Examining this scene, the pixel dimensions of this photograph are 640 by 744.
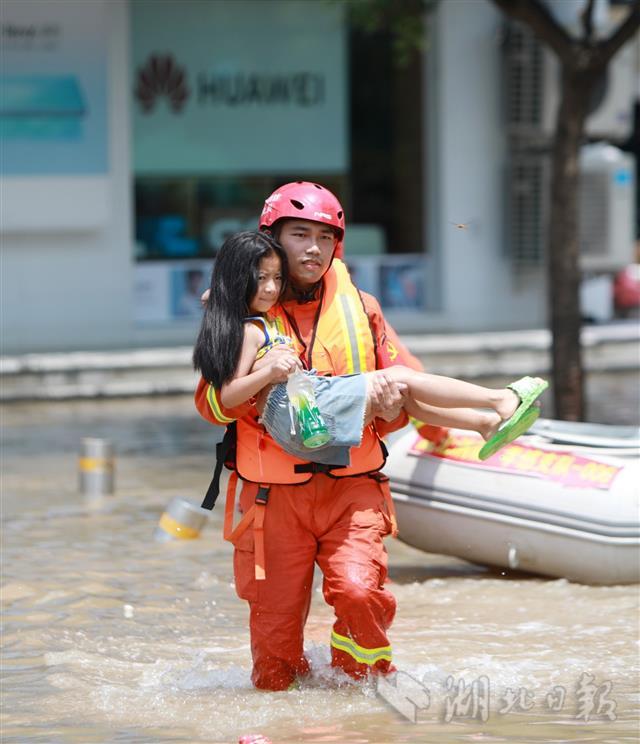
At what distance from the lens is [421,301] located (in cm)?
1938

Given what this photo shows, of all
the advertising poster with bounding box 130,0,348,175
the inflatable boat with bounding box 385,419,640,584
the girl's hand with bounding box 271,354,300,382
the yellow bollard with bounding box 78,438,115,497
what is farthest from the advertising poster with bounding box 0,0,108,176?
the girl's hand with bounding box 271,354,300,382

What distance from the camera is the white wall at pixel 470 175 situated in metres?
19.0

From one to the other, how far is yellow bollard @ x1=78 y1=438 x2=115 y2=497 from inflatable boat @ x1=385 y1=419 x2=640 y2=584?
266 centimetres

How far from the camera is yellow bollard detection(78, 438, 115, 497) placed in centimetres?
995

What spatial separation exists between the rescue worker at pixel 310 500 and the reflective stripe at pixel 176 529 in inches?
130

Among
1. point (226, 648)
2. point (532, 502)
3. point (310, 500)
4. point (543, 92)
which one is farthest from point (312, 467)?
point (543, 92)

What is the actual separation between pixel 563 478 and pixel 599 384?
29.0 feet

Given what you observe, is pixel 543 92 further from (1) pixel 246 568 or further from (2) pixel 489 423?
(1) pixel 246 568

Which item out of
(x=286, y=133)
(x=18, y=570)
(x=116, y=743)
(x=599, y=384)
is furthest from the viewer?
(x=286, y=133)

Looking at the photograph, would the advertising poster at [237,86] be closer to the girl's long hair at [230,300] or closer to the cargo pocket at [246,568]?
the girl's long hair at [230,300]

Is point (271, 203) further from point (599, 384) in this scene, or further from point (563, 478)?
point (599, 384)

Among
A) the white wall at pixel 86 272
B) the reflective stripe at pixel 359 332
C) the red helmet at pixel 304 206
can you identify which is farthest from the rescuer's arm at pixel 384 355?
the white wall at pixel 86 272

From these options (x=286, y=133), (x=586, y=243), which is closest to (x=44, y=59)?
(x=286, y=133)

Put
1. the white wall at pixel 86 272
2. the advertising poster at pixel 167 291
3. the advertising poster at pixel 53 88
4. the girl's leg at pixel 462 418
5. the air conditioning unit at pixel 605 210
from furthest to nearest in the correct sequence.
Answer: the air conditioning unit at pixel 605 210 → the advertising poster at pixel 167 291 → the white wall at pixel 86 272 → the advertising poster at pixel 53 88 → the girl's leg at pixel 462 418
